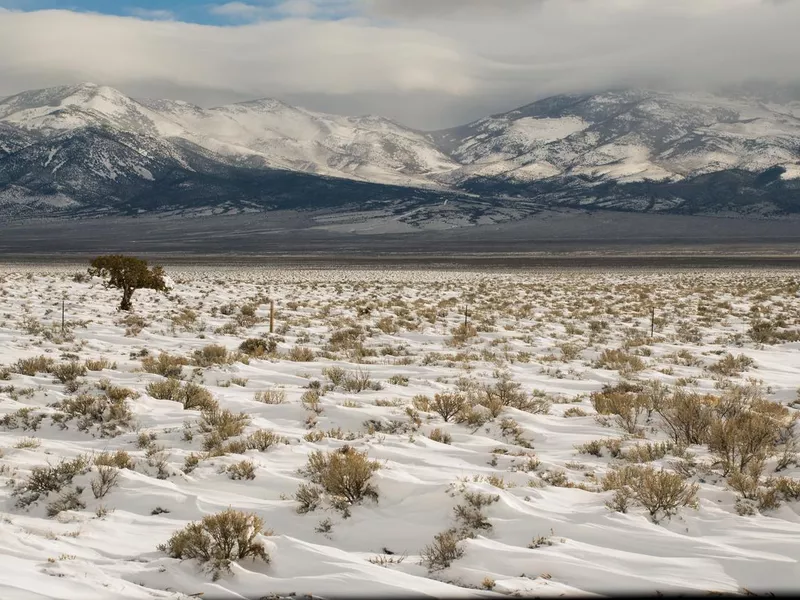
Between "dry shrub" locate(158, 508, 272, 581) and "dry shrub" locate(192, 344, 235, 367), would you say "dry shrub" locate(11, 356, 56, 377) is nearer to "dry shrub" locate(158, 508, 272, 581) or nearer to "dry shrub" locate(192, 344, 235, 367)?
"dry shrub" locate(192, 344, 235, 367)

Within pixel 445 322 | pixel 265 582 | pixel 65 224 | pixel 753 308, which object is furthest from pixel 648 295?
pixel 65 224

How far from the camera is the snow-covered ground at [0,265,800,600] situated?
444 centimetres

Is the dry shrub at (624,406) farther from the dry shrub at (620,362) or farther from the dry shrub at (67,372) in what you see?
the dry shrub at (67,372)

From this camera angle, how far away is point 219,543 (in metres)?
4.64

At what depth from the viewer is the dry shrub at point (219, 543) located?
4566mm

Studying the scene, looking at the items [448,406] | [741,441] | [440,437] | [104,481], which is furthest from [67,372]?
[741,441]

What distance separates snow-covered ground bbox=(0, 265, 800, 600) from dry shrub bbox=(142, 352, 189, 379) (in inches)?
8.1

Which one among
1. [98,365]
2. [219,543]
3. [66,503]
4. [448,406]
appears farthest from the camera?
[98,365]

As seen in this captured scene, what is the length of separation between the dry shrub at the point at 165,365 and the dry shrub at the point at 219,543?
5863 millimetres

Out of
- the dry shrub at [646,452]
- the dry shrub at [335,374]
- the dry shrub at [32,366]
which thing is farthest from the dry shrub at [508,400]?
the dry shrub at [32,366]

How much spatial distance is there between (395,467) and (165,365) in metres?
5.64

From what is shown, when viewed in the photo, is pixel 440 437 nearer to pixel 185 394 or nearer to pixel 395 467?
pixel 395 467

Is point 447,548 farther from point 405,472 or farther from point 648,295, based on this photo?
point 648,295

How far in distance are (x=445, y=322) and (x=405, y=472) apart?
1201 centimetres
